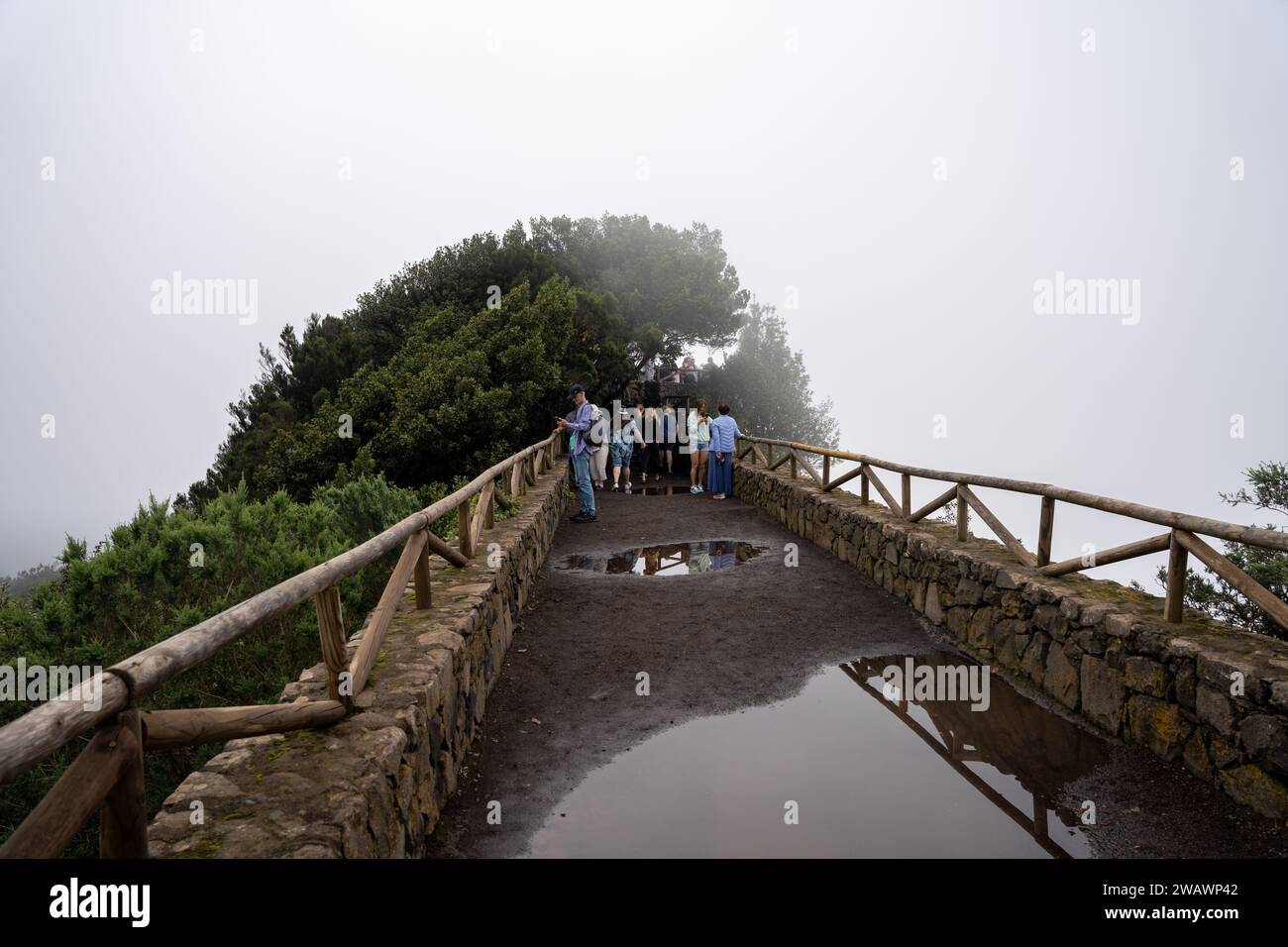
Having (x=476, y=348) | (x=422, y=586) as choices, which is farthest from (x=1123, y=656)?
(x=476, y=348)

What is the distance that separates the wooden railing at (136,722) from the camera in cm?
150

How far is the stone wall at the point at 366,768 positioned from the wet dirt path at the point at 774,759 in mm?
314

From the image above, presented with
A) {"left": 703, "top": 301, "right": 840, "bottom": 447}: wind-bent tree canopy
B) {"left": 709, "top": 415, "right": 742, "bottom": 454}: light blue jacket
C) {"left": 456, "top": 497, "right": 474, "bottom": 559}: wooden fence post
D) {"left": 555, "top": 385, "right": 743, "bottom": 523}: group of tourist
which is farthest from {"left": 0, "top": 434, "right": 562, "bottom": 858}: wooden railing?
{"left": 703, "top": 301, "right": 840, "bottom": 447}: wind-bent tree canopy

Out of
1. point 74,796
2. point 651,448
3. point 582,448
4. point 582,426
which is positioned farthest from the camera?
point 651,448

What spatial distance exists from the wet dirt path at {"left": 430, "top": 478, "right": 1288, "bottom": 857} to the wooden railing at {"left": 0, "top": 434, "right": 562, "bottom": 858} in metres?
0.98

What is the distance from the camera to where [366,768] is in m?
2.65

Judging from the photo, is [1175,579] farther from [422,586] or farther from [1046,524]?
[422,586]

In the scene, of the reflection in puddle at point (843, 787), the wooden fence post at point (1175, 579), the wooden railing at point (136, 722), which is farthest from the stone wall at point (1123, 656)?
the wooden railing at point (136, 722)

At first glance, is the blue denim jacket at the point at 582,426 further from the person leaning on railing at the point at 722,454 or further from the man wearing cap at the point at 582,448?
the person leaning on railing at the point at 722,454

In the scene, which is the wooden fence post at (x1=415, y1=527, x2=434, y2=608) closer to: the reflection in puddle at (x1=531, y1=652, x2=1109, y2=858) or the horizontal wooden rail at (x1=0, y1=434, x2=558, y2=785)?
the horizontal wooden rail at (x1=0, y1=434, x2=558, y2=785)

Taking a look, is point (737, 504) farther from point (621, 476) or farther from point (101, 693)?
point (101, 693)

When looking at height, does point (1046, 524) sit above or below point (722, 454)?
above

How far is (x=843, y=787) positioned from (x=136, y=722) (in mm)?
3126
